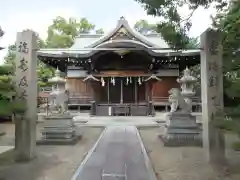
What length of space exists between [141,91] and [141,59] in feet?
8.18

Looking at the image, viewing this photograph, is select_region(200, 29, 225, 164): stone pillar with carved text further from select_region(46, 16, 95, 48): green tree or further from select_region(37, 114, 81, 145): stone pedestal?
select_region(46, 16, 95, 48): green tree

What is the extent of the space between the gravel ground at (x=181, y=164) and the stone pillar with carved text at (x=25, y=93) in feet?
9.35

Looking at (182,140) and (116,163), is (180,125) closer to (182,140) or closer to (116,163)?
(182,140)

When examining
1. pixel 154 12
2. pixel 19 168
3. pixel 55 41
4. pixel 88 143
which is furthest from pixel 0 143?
pixel 55 41

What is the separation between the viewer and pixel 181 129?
944cm

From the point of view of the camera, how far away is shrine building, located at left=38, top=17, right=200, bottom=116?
1980 centimetres

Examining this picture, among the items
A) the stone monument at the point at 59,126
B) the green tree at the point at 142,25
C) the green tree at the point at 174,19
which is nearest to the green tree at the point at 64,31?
the green tree at the point at 142,25

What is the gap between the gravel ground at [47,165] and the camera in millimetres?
5371

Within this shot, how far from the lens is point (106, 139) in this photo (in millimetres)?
9789

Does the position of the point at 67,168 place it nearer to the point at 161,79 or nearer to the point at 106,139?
the point at 106,139

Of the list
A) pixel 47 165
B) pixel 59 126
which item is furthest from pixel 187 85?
pixel 47 165

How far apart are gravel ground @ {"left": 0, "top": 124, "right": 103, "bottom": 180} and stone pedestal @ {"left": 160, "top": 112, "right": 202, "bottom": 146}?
8.50 feet

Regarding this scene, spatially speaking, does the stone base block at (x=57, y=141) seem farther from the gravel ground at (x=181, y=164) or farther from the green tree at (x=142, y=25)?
the green tree at (x=142, y=25)

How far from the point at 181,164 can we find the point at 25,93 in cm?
379
